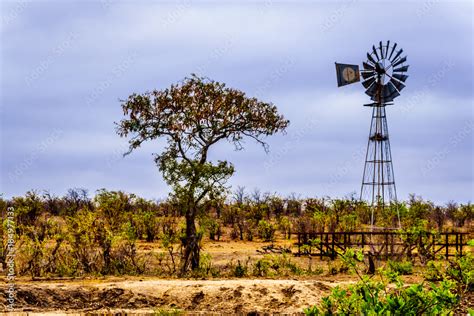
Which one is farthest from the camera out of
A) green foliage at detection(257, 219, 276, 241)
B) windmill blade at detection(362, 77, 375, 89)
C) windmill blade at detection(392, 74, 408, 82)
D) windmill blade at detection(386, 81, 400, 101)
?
green foliage at detection(257, 219, 276, 241)

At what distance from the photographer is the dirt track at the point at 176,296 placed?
16.2 metres

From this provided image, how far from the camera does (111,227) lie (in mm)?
22281

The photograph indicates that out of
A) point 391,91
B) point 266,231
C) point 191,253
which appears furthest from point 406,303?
point 266,231

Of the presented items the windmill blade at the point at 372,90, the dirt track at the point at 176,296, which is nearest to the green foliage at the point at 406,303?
the dirt track at the point at 176,296

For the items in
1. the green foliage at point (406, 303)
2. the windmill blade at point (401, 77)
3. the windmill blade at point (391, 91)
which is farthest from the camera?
the windmill blade at point (401, 77)

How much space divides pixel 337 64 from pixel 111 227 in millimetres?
10179

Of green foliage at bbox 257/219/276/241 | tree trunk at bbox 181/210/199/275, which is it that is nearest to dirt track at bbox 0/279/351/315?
tree trunk at bbox 181/210/199/275

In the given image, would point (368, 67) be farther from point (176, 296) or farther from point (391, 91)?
point (176, 296)

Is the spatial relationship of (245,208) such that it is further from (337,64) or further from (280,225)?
(337,64)

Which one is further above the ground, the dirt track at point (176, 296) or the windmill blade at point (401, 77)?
the windmill blade at point (401, 77)

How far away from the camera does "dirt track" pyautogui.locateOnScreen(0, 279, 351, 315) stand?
16219 mm

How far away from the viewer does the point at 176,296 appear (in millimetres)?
16891

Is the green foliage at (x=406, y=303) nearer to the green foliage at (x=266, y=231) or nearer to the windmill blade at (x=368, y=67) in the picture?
the windmill blade at (x=368, y=67)

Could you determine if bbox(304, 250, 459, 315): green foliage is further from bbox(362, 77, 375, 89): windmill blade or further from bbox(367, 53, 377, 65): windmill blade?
bbox(367, 53, 377, 65): windmill blade
